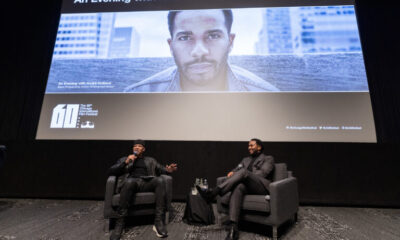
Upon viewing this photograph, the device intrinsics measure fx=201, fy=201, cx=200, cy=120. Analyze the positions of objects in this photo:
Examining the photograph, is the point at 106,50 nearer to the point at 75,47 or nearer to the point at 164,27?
the point at 75,47

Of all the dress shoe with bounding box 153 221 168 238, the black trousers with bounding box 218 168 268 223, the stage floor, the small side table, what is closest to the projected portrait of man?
the black trousers with bounding box 218 168 268 223

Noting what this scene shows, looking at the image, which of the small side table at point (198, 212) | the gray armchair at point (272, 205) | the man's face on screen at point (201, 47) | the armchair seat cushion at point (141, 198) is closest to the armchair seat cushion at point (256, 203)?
the gray armchair at point (272, 205)

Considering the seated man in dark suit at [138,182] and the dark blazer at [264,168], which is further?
the dark blazer at [264,168]

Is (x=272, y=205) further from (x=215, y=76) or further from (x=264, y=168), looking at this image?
(x=215, y=76)

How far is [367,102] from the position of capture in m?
2.84

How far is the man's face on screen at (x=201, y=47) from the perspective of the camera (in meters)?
3.05

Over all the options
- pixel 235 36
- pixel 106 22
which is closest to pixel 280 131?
pixel 235 36

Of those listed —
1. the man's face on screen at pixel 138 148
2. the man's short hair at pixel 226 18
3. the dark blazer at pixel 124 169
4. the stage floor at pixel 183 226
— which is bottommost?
the stage floor at pixel 183 226

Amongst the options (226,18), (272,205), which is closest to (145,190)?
(272,205)

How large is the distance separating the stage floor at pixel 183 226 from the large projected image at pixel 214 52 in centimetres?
167

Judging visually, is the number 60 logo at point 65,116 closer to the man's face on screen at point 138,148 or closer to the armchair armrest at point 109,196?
the man's face on screen at point 138,148

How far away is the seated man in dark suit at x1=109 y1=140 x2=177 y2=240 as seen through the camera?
1.75m

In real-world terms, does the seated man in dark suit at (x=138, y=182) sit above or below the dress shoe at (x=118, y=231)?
above

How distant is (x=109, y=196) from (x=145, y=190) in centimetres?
33
